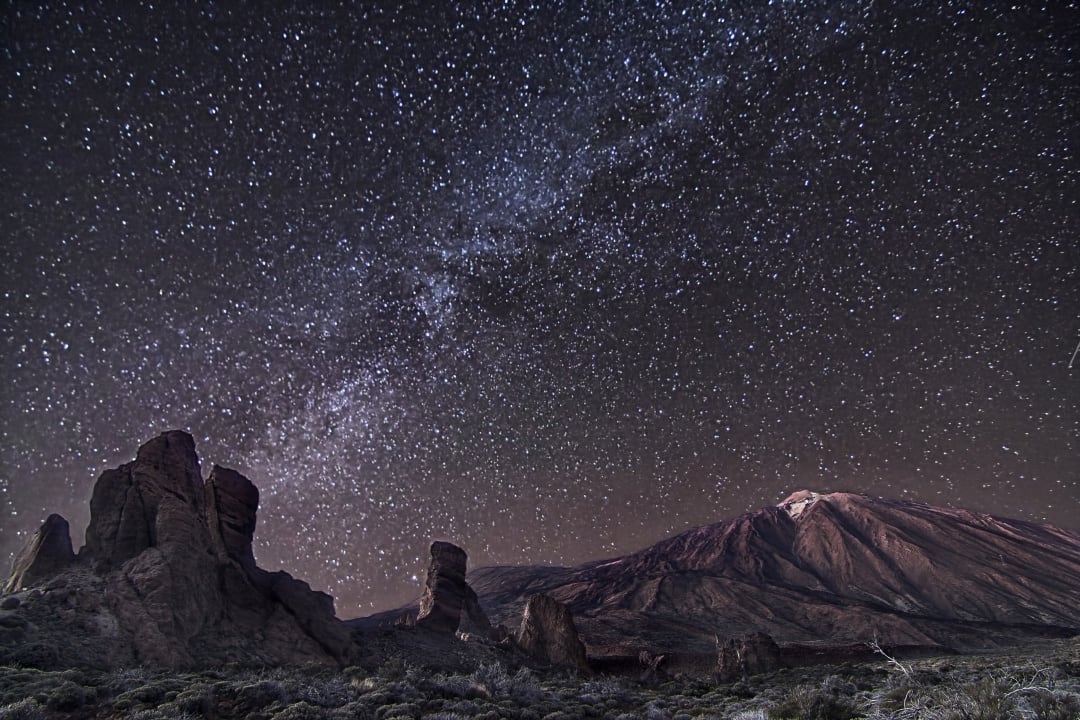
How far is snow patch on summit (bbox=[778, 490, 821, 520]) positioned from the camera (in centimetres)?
13175

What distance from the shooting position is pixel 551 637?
31.2 metres

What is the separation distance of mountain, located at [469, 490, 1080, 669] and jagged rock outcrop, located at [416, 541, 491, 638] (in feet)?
49.2

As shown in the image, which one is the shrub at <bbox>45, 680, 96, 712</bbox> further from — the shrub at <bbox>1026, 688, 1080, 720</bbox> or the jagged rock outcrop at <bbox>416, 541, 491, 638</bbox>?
the jagged rock outcrop at <bbox>416, 541, 491, 638</bbox>

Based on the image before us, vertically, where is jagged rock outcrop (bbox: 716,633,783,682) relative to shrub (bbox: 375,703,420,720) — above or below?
below

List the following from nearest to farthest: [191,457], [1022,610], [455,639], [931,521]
Answer: [191,457] → [455,639] → [1022,610] → [931,521]

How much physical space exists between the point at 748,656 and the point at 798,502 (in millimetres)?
126520

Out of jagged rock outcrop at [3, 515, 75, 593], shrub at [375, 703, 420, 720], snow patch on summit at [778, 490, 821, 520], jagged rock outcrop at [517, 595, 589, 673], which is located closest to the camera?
shrub at [375, 703, 420, 720]

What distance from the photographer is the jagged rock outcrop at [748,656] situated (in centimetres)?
2992

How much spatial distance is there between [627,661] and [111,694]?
3429 cm

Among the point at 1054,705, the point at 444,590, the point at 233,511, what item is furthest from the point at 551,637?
the point at 1054,705

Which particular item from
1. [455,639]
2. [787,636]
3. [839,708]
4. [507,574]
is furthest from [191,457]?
[507,574]

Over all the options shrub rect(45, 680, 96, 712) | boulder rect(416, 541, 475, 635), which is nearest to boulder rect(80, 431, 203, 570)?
shrub rect(45, 680, 96, 712)

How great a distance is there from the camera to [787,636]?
185 feet

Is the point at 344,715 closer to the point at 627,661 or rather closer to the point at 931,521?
the point at 627,661
